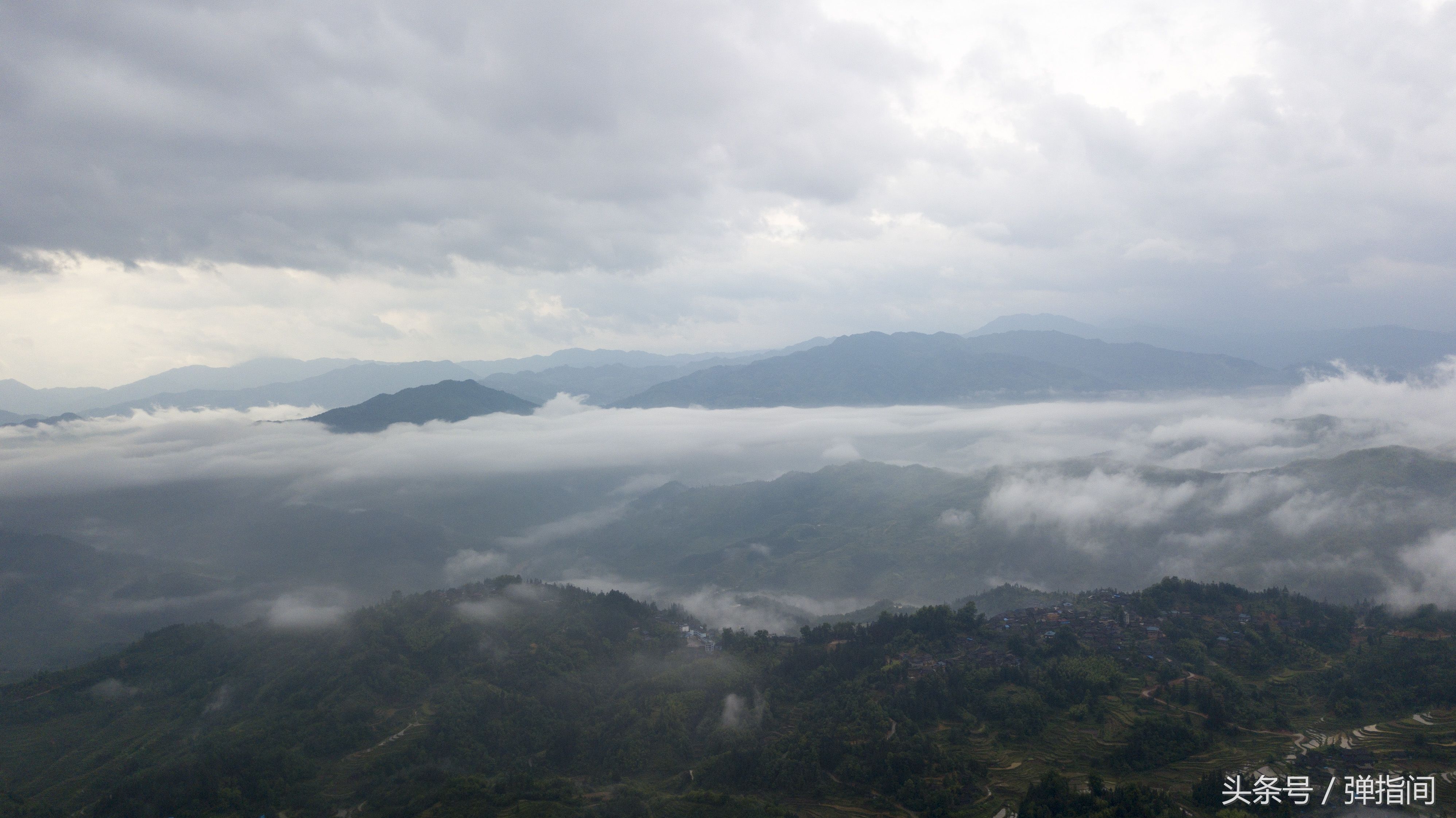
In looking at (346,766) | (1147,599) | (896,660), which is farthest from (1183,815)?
(346,766)

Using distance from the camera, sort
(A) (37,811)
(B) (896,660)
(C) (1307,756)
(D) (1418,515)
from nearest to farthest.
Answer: (C) (1307,756)
(A) (37,811)
(B) (896,660)
(D) (1418,515)

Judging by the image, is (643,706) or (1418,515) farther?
(1418,515)

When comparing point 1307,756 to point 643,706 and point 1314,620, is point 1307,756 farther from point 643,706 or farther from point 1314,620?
point 643,706

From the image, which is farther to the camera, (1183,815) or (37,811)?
(37,811)

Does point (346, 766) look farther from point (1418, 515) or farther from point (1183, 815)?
point (1418, 515)

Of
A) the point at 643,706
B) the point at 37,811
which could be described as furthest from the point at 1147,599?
the point at 37,811

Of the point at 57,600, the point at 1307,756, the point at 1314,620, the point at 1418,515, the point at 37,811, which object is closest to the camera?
the point at 1307,756
